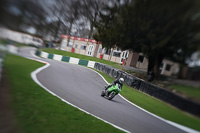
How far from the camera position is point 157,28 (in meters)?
1.20

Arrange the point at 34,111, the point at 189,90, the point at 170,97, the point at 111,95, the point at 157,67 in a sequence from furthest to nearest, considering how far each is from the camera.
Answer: the point at 111,95 < the point at 34,111 < the point at 157,67 < the point at 170,97 < the point at 189,90

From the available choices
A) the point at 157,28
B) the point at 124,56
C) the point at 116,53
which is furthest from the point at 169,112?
the point at 116,53

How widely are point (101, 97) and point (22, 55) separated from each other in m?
8.17

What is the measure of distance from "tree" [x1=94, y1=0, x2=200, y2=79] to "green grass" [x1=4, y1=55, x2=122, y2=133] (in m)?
0.84

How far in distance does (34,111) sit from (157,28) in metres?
4.55

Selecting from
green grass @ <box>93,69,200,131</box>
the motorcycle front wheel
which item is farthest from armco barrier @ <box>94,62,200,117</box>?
the motorcycle front wheel

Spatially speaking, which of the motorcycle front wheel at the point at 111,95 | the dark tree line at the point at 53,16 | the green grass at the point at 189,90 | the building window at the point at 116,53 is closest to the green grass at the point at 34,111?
the dark tree line at the point at 53,16

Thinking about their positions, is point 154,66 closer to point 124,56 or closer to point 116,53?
point 124,56

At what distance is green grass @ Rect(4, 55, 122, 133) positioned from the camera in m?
1.20

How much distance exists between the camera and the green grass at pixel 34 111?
1.20 m

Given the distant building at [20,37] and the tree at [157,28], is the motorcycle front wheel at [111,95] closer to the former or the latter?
the tree at [157,28]

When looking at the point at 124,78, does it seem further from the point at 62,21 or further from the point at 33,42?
the point at 33,42

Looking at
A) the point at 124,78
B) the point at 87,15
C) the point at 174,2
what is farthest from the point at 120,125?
the point at 174,2

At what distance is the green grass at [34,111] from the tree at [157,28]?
839mm
